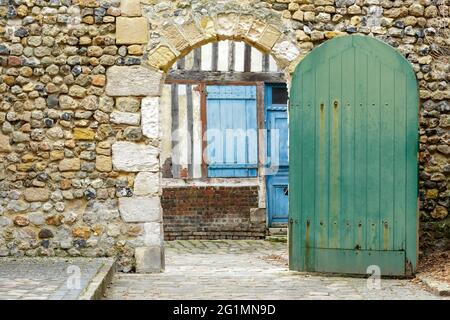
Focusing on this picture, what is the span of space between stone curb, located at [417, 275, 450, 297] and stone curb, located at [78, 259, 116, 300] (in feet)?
8.62

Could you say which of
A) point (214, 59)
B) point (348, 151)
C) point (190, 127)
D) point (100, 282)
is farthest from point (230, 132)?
point (100, 282)

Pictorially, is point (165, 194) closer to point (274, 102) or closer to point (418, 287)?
point (274, 102)

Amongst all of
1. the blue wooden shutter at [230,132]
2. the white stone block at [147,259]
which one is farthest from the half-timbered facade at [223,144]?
the white stone block at [147,259]

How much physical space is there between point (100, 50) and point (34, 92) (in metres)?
0.73

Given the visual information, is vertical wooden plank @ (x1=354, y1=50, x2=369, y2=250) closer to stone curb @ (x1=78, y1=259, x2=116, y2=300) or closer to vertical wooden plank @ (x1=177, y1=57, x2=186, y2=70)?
stone curb @ (x1=78, y1=259, x2=116, y2=300)

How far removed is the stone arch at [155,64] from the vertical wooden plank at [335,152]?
0.55 metres

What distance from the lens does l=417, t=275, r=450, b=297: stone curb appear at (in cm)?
687

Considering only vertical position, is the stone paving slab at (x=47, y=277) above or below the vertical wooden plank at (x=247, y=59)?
below

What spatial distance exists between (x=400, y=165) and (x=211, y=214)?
17.7 ft

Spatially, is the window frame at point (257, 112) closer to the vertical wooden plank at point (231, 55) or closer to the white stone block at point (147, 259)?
the vertical wooden plank at point (231, 55)

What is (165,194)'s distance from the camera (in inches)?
509

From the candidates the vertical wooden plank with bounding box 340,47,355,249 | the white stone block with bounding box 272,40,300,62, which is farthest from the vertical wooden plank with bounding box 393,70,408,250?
the white stone block with bounding box 272,40,300,62

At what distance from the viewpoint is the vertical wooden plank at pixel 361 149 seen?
7.91 m

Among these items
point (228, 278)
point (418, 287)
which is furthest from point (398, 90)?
point (228, 278)
